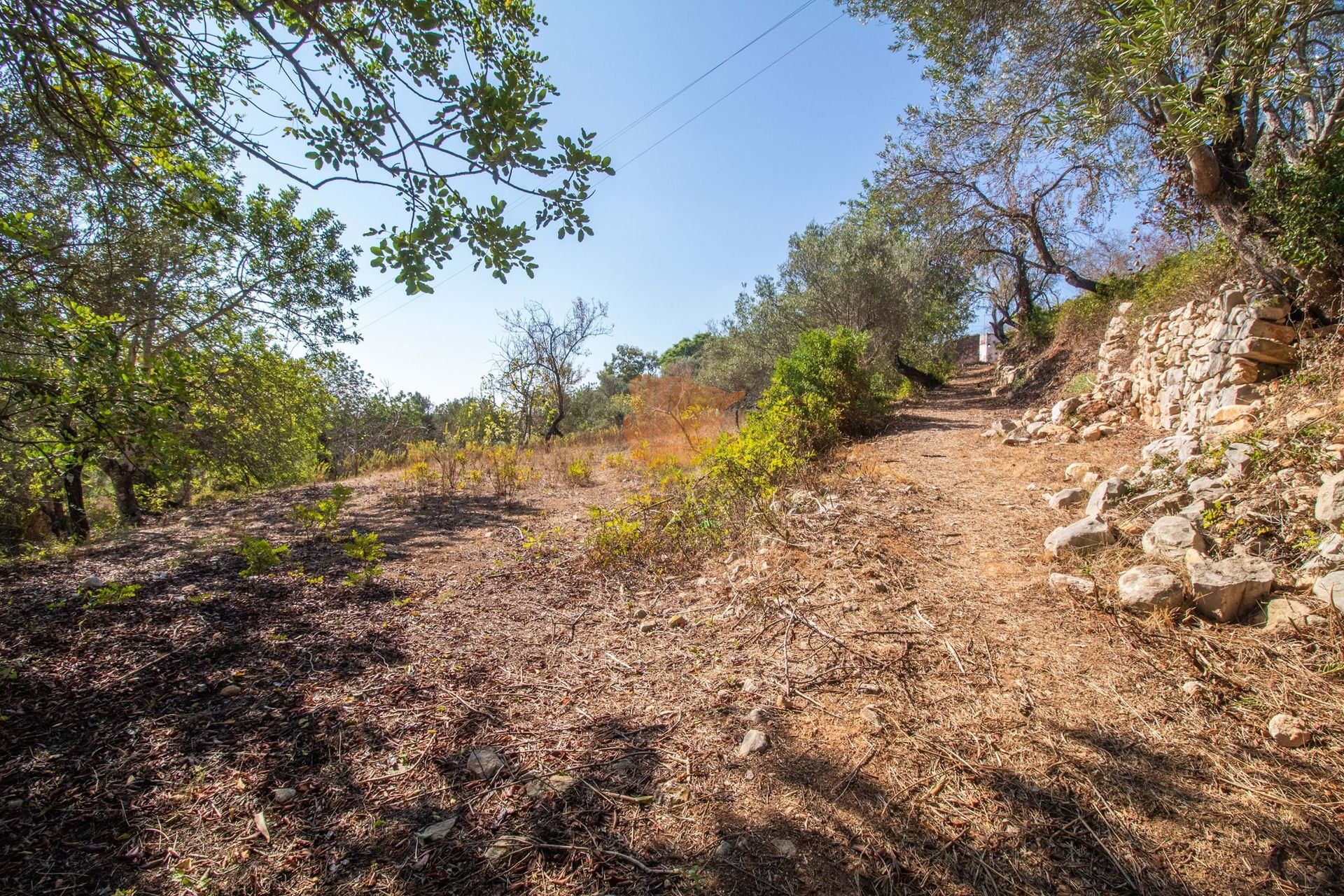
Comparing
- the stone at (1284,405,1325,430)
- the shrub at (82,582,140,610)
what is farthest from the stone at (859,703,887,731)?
the shrub at (82,582,140,610)

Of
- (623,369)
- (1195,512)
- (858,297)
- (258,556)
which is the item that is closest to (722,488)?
(1195,512)

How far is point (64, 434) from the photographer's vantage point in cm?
239

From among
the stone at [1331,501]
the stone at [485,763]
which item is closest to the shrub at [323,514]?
the stone at [485,763]

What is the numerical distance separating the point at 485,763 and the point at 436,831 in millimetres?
288

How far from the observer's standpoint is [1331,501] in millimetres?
2279

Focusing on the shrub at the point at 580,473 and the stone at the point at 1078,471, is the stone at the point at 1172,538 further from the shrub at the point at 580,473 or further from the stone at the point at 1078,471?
the shrub at the point at 580,473

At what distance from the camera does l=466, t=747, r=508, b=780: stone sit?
5.75 ft

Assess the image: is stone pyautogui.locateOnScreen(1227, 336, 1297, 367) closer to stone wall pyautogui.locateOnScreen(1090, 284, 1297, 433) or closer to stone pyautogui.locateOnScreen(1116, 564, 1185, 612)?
stone wall pyautogui.locateOnScreen(1090, 284, 1297, 433)

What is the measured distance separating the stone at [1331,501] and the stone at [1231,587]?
354mm

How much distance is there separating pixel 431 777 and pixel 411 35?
3.32 m

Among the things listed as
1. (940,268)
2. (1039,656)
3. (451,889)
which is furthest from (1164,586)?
(940,268)

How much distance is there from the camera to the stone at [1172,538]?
2510 millimetres

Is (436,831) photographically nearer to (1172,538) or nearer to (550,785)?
(550,785)

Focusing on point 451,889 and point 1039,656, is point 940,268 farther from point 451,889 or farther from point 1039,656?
point 451,889
